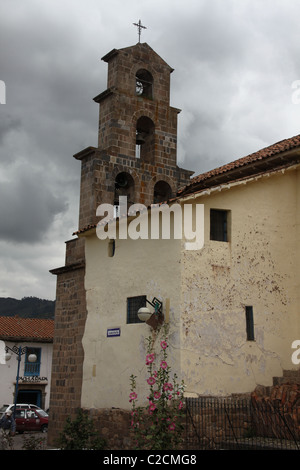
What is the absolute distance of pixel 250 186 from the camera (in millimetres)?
14367

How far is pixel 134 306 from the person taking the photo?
46.9 ft

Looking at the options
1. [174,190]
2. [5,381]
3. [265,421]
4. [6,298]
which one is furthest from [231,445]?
[6,298]

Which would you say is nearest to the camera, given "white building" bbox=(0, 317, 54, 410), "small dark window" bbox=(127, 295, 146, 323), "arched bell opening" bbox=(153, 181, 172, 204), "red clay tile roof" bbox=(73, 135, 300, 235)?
"small dark window" bbox=(127, 295, 146, 323)

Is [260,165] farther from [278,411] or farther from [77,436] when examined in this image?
[77,436]

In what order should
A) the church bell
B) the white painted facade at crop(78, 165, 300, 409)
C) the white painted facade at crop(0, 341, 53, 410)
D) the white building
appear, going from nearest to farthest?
the white painted facade at crop(78, 165, 300, 409) → the church bell → the white painted facade at crop(0, 341, 53, 410) → the white building

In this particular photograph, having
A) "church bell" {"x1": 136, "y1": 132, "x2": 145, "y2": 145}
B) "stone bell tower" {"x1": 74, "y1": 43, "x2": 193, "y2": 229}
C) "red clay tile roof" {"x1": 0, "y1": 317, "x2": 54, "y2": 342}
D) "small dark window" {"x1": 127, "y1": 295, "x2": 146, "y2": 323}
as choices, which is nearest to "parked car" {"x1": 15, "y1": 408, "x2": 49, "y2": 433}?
"red clay tile roof" {"x1": 0, "y1": 317, "x2": 54, "y2": 342}

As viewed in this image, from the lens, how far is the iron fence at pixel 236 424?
11.9 m

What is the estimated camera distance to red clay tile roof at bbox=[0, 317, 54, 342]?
1379 inches

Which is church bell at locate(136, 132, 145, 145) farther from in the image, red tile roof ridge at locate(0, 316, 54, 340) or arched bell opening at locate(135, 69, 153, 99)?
red tile roof ridge at locate(0, 316, 54, 340)

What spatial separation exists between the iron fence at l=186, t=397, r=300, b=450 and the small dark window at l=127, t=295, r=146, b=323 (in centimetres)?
273

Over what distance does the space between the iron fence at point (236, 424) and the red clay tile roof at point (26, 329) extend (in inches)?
939

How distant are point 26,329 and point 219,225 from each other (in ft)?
83.8

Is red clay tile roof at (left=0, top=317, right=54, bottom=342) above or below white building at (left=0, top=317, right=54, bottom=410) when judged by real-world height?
above
